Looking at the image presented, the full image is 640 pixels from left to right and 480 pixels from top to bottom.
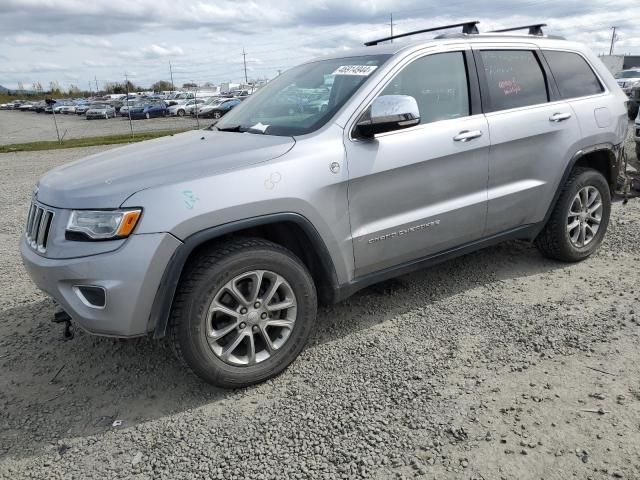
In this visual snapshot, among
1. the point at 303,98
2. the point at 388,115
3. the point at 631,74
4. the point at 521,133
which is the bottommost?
the point at 521,133

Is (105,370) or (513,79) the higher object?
(513,79)

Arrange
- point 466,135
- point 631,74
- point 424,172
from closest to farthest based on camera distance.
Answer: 1. point 424,172
2. point 466,135
3. point 631,74

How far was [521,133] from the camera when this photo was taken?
12.6 ft

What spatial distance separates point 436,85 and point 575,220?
1.85 m

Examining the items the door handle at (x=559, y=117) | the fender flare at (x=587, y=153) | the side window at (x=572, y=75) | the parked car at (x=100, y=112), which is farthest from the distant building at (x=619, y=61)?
the door handle at (x=559, y=117)

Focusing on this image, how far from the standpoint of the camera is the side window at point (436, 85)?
11.3ft

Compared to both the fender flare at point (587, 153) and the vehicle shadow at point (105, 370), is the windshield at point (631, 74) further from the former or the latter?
the vehicle shadow at point (105, 370)

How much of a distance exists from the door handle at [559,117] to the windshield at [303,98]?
4.90ft

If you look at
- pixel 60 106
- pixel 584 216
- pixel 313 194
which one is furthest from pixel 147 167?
pixel 60 106

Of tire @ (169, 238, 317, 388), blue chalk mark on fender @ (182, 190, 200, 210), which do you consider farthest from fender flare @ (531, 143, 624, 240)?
blue chalk mark on fender @ (182, 190, 200, 210)

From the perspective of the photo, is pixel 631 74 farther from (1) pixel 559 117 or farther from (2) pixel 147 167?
(2) pixel 147 167

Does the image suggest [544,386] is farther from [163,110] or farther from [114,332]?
[163,110]

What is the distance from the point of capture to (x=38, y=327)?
3801 millimetres

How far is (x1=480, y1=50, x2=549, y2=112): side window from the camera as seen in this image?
3.81 m
